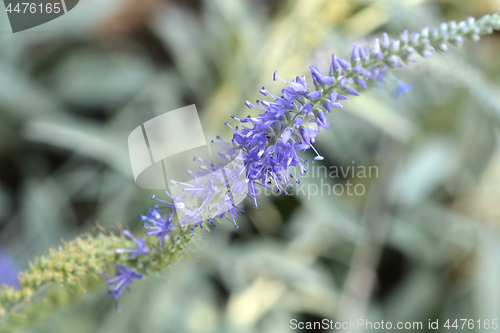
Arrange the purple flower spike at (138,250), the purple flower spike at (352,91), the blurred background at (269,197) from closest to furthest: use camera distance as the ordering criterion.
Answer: the purple flower spike at (352,91)
the purple flower spike at (138,250)
the blurred background at (269,197)

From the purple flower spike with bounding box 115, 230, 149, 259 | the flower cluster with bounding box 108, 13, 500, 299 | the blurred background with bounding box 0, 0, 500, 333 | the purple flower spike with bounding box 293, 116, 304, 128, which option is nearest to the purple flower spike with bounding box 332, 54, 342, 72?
the flower cluster with bounding box 108, 13, 500, 299

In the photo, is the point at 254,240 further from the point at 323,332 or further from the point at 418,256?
the point at 418,256

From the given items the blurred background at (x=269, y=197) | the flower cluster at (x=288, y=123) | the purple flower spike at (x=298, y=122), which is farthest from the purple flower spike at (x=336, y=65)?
the blurred background at (x=269, y=197)

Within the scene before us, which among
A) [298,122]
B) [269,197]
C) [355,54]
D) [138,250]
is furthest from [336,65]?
[269,197]

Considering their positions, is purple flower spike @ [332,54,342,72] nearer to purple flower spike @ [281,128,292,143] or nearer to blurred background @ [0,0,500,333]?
purple flower spike @ [281,128,292,143]

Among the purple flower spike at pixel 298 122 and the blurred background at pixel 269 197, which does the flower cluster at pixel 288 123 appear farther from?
the blurred background at pixel 269 197
